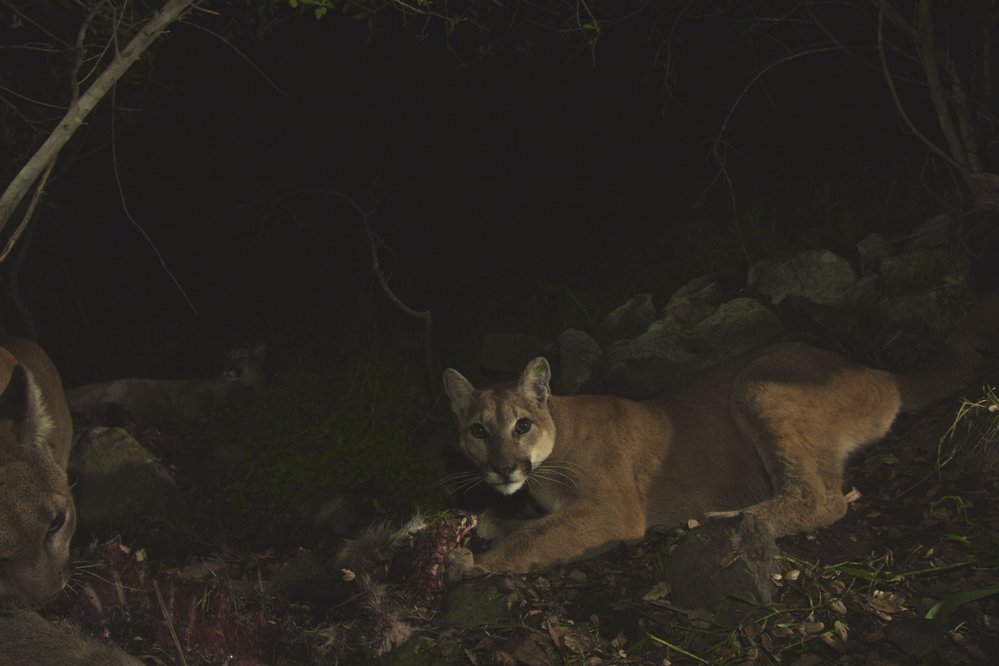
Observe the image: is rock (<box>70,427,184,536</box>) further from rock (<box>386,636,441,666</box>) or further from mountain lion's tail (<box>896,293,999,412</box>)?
mountain lion's tail (<box>896,293,999,412</box>)

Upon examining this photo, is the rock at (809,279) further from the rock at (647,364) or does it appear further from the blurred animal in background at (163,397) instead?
the blurred animal in background at (163,397)

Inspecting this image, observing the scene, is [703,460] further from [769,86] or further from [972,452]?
[769,86]

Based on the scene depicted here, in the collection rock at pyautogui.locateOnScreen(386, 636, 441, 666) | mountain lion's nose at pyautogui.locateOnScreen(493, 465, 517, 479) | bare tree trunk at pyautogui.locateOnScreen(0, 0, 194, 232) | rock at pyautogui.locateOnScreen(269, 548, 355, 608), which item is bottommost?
rock at pyautogui.locateOnScreen(386, 636, 441, 666)

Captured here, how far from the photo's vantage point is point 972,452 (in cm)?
557

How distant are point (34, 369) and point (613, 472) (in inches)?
159

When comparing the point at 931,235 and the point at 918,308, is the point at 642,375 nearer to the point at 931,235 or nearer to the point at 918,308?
the point at 918,308

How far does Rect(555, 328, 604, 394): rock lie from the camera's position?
8.05 m

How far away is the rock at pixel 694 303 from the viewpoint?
8.38m

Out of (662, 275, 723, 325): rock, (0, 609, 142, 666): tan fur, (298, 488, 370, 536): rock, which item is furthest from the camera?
(662, 275, 723, 325): rock

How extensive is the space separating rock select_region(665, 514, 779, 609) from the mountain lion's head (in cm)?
133

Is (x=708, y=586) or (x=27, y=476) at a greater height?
(x=27, y=476)

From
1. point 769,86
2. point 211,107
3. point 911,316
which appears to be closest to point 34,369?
point 211,107

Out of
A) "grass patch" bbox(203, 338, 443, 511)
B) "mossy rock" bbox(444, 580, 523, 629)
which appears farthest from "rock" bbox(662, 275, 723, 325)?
"mossy rock" bbox(444, 580, 523, 629)

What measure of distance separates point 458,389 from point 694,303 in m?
2.77
